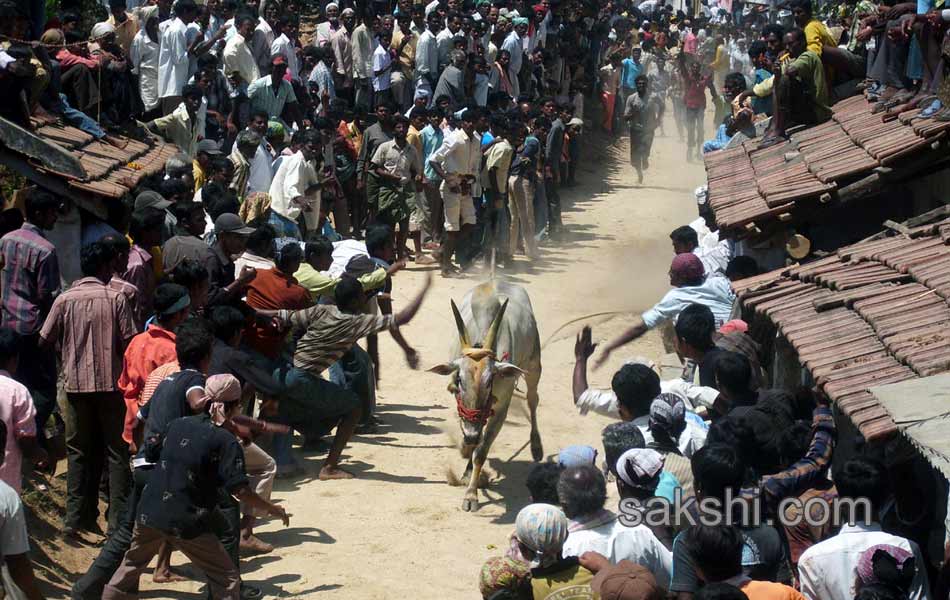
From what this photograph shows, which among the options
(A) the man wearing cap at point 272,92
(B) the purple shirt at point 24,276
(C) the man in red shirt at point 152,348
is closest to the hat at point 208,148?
(A) the man wearing cap at point 272,92

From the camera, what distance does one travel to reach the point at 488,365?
988 centimetres

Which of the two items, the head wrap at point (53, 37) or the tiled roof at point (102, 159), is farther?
the head wrap at point (53, 37)

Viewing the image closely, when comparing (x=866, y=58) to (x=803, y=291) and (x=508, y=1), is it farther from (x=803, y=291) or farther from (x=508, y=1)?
(x=508, y=1)

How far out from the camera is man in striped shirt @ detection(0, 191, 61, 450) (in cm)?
846

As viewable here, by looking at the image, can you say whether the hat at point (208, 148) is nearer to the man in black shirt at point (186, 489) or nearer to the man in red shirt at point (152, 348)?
the man in red shirt at point (152, 348)

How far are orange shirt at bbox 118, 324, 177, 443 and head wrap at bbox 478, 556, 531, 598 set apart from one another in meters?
2.99

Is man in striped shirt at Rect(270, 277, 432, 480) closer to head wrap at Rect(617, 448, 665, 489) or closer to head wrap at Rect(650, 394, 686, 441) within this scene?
head wrap at Rect(650, 394, 686, 441)

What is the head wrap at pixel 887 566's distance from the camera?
18.6ft

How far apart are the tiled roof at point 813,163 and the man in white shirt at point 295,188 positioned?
462 cm

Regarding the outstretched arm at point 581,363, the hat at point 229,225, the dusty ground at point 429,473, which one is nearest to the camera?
the outstretched arm at point 581,363

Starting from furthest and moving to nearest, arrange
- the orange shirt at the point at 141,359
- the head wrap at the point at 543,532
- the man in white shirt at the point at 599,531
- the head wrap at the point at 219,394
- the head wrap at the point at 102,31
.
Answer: the head wrap at the point at 102,31, the orange shirt at the point at 141,359, the head wrap at the point at 219,394, the man in white shirt at the point at 599,531, the head wrap at the point at 543,532

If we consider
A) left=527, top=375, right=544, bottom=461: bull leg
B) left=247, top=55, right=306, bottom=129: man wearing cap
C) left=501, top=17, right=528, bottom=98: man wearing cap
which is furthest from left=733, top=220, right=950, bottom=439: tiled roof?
left=501, top=17, right=528, bottom=98: man wearing cap

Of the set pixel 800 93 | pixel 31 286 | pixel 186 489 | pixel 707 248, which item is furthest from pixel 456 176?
pixel 186 489

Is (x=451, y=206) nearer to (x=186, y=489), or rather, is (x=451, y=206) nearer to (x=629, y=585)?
(x=186, y=489)
